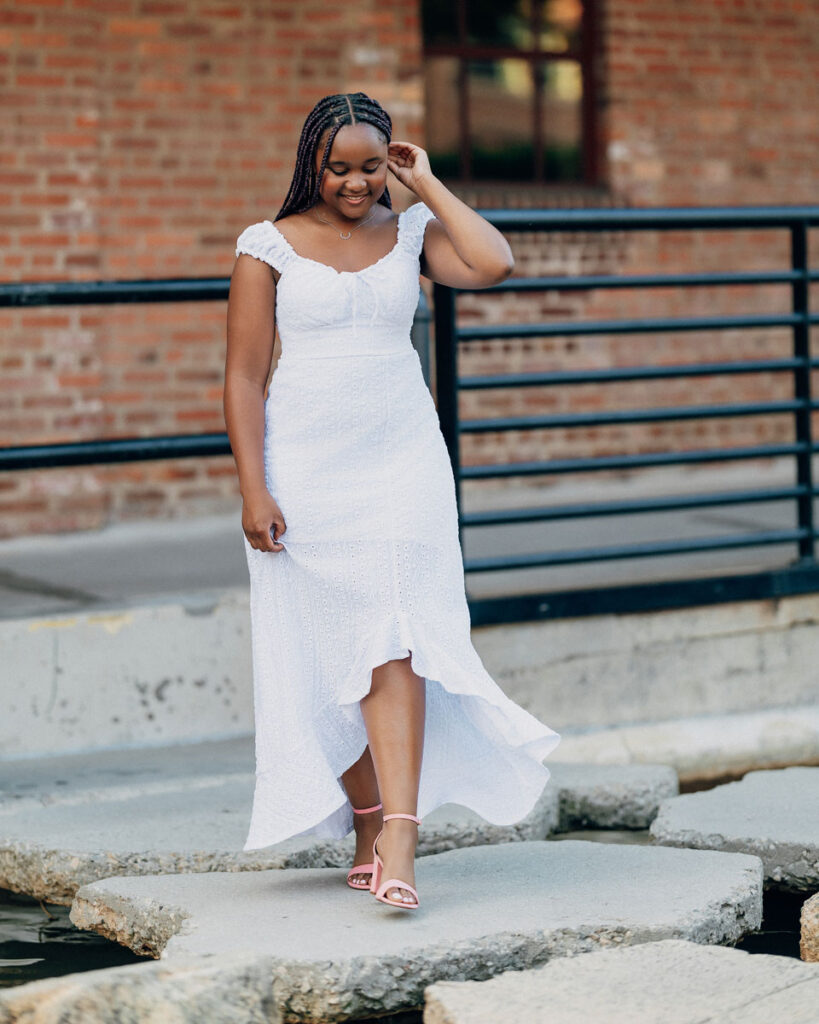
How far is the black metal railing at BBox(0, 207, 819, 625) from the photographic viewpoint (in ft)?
15.9

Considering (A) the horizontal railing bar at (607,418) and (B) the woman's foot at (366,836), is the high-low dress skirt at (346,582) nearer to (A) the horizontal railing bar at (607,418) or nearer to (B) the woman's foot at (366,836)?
(B) the woman's foot at (366,836)

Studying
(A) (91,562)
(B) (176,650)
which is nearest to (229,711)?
(B) (176,650)

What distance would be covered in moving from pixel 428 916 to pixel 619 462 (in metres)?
2.41

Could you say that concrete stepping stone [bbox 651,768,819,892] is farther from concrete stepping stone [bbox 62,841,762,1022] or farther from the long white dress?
the long white dress

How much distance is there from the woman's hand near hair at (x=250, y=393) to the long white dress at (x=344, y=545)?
0.10 feet

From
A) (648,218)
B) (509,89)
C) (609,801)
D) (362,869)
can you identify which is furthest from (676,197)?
(362,869)

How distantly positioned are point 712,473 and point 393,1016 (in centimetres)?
594

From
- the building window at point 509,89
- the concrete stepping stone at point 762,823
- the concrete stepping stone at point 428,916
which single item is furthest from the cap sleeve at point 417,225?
the building window at point 509,89

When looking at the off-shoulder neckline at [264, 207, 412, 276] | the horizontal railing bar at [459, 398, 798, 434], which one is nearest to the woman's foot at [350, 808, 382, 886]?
the off-shoulder neckline at [264, 207, 412, 276]

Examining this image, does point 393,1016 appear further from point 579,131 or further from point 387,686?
point 579,131

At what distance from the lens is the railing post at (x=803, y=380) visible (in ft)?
18.7

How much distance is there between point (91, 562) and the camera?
254 inches

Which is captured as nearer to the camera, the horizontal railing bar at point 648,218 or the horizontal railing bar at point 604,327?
the horizontal railing bar at point 648,218

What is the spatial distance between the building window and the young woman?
507 cm
